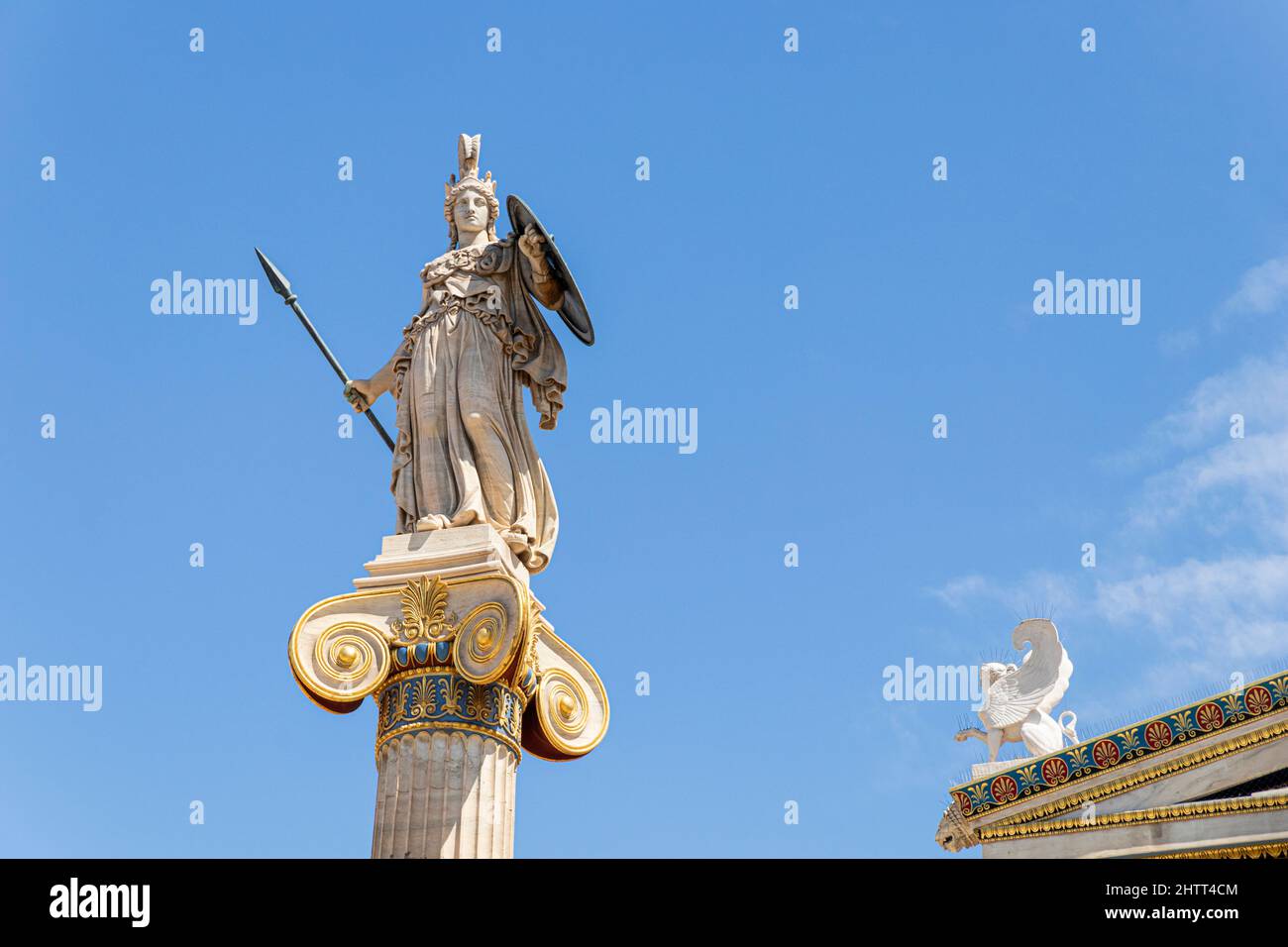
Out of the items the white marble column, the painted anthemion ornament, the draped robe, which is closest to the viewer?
the white marble column

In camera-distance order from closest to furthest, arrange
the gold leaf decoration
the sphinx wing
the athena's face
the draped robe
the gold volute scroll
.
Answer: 1. the gold volute scroll
2. the gold leaf decoration
3. the draped robe
4. the athena's face
5. the sphinx wing

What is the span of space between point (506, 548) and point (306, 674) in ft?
7.20

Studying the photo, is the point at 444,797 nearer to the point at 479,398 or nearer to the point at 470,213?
the point at 479,398

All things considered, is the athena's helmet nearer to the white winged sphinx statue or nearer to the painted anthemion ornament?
the painted anthemion ornament

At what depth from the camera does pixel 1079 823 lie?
18688mm

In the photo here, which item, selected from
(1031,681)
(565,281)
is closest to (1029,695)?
(1031,681)

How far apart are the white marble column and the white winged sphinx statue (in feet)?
20.0

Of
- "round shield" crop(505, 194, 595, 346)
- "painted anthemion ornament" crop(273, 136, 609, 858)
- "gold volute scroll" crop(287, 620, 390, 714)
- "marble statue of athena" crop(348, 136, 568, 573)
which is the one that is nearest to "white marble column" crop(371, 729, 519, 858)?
"painted anthemion ornament" crop(273, 136, 609, 858)

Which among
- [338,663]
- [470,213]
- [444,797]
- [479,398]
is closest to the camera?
[444,797]

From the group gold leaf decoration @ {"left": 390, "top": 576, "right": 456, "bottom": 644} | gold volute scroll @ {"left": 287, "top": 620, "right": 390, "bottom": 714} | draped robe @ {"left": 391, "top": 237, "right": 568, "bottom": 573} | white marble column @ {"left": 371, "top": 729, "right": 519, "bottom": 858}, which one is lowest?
white marble column @ {"left": 371, "top": 729, "right": 519, "bottom": 858}

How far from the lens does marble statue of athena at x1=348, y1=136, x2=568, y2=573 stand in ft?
62.2

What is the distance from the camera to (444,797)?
17.1 metres

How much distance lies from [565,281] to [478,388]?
1.56 meters
